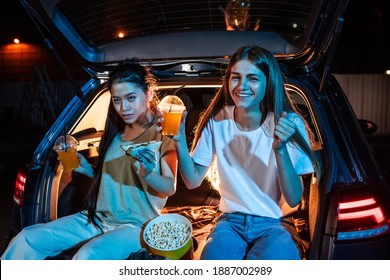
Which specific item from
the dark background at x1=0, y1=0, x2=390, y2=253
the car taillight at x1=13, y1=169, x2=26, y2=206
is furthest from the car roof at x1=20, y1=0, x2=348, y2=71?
the dark background at x1=0, y1=0, x2=390, y2=253

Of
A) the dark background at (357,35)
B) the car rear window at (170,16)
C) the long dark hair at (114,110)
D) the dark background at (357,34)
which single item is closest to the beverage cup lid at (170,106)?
the long dark hair at (114,110)

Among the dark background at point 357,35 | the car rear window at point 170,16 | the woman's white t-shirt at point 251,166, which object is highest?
the dark background at point 357,35

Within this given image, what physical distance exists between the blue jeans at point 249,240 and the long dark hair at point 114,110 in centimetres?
71

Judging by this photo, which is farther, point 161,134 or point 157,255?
point 161,134

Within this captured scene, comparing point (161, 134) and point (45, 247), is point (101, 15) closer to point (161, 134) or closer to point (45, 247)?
point (161, 134)

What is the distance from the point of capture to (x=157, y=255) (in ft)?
7.19

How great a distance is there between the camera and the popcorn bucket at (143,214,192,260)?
2182mm

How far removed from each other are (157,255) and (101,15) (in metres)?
1.53

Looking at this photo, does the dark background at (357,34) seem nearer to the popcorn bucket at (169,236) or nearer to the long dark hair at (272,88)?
the long dark hair at (272,88)

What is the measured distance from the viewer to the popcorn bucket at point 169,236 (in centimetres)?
218

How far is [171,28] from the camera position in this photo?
9.63ft

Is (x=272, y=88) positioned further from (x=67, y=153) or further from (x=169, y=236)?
(x=67, y=153)

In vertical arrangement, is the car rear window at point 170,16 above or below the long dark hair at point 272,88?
above
